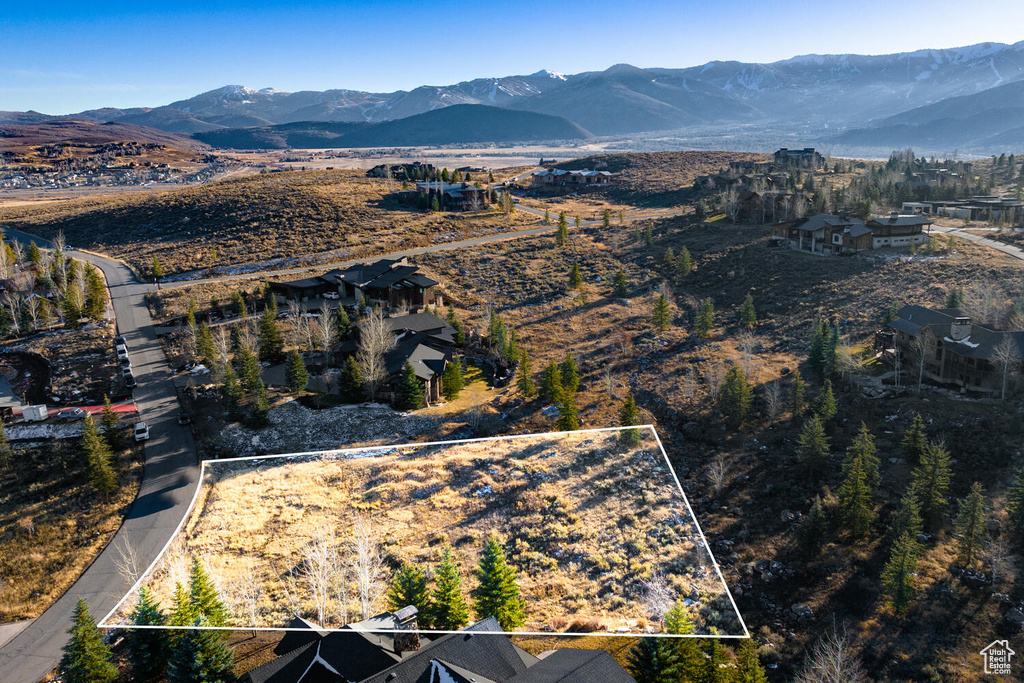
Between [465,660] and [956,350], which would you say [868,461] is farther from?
[465,660]

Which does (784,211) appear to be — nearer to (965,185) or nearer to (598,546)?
(965,185)

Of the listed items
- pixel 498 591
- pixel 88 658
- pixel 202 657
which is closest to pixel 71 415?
pixel 88 658

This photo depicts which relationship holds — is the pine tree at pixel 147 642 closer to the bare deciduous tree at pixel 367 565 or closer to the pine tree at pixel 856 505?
the bare deciduous tree at pixel 367 565

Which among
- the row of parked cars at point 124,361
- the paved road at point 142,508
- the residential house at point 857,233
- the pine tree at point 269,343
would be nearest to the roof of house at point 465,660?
the paved road at point 142,508

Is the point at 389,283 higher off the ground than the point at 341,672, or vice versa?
the point at 341,672

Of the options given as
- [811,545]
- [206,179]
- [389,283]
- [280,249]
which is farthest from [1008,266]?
[206,179]

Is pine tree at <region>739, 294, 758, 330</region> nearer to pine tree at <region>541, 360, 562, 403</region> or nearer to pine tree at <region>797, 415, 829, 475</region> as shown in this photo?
pine tree at <region>541, 360, 562, 403</region>
